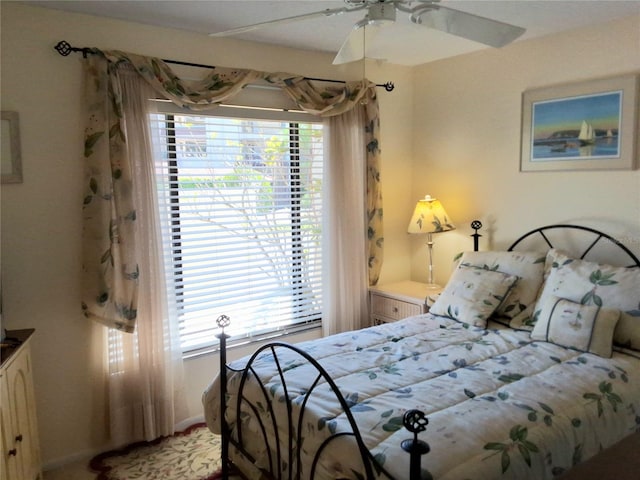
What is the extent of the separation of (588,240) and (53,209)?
3.12 metres

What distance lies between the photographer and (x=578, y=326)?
8.01ft

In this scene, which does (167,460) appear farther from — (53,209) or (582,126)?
(582,126)

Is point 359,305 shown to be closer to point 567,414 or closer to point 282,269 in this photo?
point 282,269

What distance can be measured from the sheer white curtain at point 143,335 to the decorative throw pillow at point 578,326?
6.95 ft

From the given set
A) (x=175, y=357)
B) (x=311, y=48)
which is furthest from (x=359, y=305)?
(x=311, y=48)

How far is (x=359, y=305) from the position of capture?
3.76 meters

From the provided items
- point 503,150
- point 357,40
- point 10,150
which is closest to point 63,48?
point 10,150

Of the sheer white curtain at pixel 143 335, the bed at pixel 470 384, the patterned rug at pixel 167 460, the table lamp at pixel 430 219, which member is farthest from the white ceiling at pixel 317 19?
the patterned rug at pixel 167 460

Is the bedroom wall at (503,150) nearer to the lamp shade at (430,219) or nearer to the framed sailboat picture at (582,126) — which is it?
the framed sailboat picture at (582,126)

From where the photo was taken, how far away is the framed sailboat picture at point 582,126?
9.14ft

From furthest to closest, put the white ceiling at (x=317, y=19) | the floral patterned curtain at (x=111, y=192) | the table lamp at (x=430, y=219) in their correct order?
the table lamp at (x=430, y=219)
the floral patterned curtain at (x=111, y=192)
the white ceiling at (x=317, y=19)

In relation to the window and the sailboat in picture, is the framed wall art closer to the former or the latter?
the window

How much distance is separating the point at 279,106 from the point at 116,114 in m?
1.10

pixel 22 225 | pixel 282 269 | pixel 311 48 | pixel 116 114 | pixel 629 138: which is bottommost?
pixel 282 269
